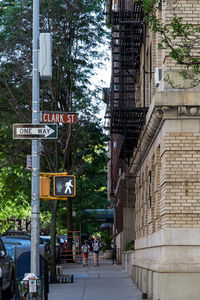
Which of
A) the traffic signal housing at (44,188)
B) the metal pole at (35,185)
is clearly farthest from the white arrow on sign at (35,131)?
the traffic signal housing at (44,188)

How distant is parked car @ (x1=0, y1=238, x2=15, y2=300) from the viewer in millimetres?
13587

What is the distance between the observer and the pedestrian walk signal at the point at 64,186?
1474 cm

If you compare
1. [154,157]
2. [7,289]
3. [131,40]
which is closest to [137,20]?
[131,40]

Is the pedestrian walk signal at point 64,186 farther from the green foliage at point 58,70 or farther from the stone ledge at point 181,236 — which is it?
the green foliage at point 58,70

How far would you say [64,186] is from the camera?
48.8 feet

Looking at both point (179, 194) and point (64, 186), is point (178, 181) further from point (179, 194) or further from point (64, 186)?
point (64, 186)

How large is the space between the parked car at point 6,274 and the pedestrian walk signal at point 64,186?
183 centimetres

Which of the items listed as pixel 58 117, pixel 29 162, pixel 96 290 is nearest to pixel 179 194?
pixel 58 117

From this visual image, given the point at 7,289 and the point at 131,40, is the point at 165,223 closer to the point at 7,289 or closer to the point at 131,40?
the point at 7,289

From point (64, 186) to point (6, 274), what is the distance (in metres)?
2.43

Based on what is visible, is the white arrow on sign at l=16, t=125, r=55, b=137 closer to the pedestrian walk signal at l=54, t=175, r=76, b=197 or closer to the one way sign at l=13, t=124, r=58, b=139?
the one way sign at l=13, t=124, r=58, b=139

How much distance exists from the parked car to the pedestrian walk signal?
1.83 m

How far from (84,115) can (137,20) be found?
239 inches

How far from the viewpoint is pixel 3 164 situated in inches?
1223
